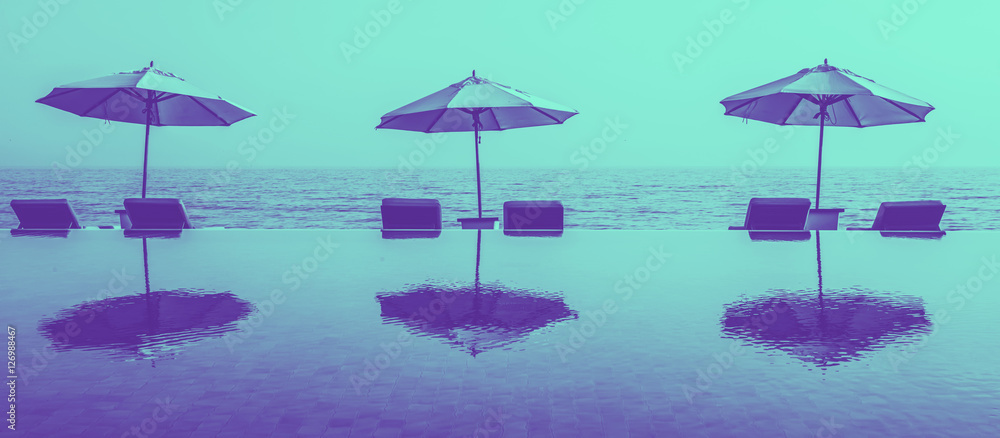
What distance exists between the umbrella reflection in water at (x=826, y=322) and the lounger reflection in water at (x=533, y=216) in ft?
13.7

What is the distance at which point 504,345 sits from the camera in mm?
3301

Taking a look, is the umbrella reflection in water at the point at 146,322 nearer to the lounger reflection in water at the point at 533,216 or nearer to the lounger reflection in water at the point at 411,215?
the lounger reflection in water at the point at 411,215

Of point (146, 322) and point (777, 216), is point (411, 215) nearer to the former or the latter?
point (777, 216)

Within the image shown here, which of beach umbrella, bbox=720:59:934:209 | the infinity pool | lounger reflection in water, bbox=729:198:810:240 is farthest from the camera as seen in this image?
beach umbrella, bbox=720:59:934:209

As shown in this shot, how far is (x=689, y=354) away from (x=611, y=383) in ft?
1.81

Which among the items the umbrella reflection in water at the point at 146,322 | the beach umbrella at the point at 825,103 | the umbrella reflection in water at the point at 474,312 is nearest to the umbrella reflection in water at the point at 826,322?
the umbrella reflection in water at the point at 474,312

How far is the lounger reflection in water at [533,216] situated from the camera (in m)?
8.63

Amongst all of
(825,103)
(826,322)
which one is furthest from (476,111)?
(826,322)

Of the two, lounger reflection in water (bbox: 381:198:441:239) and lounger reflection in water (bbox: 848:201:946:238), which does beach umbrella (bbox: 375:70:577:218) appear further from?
lounger reflection in water (bbox: 848:201:946:238)

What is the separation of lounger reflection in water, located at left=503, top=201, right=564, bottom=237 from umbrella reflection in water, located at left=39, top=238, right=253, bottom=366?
4.54m

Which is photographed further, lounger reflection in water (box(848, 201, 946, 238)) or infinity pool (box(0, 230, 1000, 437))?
lounger reflection in water (box(848, 201, 946, 238))

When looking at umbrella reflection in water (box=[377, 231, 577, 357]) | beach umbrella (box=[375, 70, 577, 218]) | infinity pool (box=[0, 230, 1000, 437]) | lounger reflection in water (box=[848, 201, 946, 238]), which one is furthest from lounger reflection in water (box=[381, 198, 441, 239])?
lounger reflection in water (box=[848, 201, 946, 238])

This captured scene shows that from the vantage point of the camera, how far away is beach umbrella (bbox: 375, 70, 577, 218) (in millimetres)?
10711

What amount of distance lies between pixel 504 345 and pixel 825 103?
987 cm
